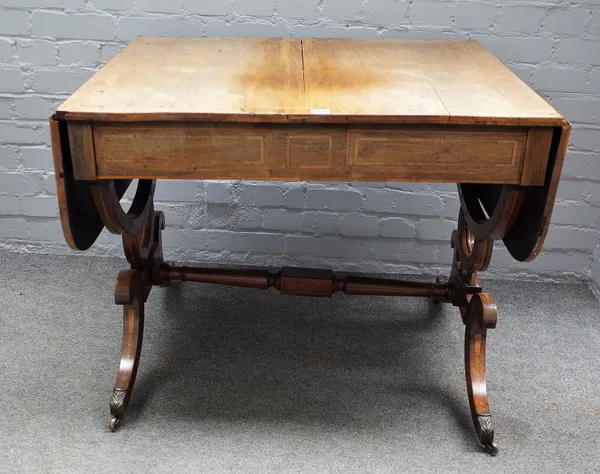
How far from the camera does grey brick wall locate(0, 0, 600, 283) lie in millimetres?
2271

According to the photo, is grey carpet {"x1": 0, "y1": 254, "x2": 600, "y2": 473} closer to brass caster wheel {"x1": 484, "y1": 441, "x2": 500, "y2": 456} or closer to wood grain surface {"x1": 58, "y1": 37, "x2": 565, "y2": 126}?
brass caster wheel {"x1": 484, "y1": 441, "x2": 500, "y2": 456}

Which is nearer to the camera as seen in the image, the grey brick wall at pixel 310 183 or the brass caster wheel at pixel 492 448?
the brass caster wheel at pixel 492 448

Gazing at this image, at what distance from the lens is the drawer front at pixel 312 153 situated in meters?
1.41

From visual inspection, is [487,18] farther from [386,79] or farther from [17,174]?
[17,174]

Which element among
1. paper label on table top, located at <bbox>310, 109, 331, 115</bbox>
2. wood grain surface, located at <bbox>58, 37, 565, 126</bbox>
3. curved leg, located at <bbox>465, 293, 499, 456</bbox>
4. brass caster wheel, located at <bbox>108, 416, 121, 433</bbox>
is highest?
paper label on table top, located at <bbox>310, 109, 331, 115</bbox>

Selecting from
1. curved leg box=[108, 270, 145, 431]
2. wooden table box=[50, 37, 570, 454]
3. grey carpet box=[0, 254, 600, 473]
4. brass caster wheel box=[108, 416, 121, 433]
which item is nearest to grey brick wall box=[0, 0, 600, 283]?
grey carpet box=[0, 254, 600, 473]

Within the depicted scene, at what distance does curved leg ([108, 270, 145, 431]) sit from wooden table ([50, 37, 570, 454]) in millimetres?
15

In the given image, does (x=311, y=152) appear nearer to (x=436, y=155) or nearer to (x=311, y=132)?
(x=311, y=132)

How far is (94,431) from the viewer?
1793 millimetres

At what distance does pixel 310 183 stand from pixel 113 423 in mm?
1154

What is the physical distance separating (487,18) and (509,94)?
84cm

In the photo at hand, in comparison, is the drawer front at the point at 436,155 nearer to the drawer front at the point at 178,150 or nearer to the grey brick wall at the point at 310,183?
the drawer front at the point at 178,150

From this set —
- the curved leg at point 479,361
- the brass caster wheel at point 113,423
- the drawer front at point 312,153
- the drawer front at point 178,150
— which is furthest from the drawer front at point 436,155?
the brass caster wheel at point 113,423

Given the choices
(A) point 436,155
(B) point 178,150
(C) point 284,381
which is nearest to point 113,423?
(C) point 284,381
